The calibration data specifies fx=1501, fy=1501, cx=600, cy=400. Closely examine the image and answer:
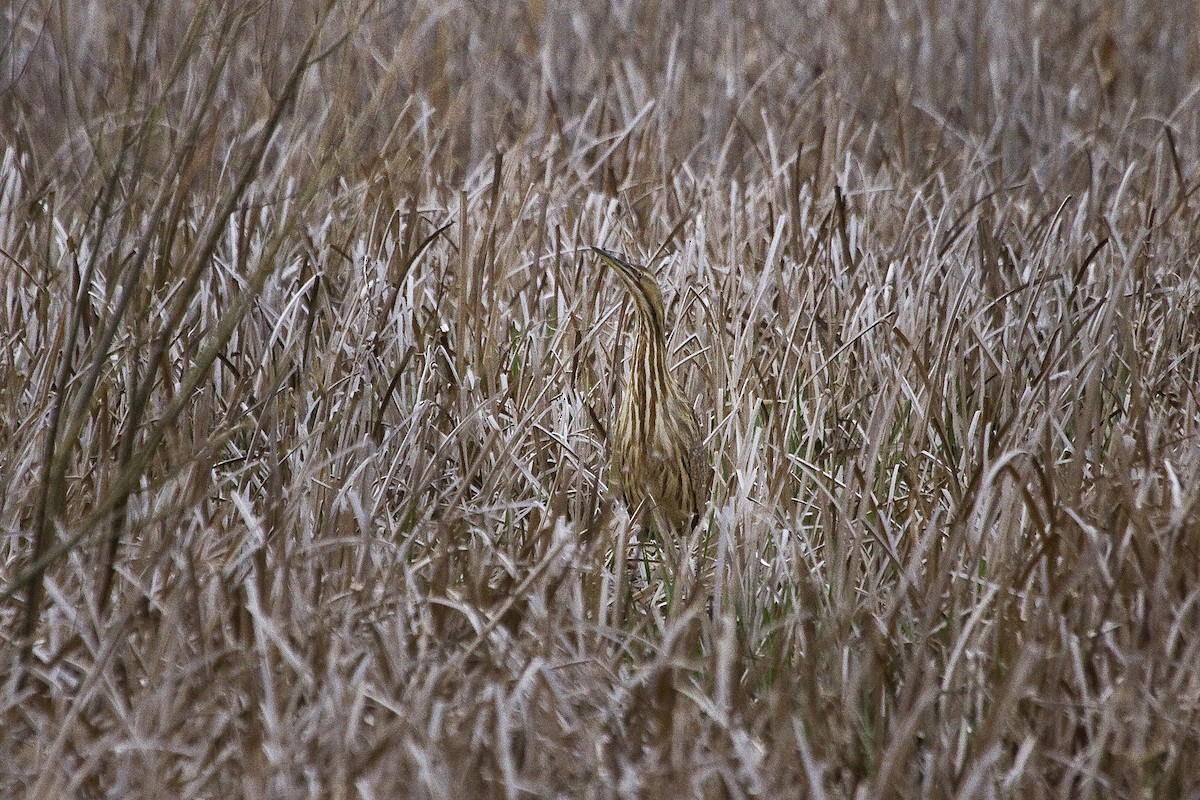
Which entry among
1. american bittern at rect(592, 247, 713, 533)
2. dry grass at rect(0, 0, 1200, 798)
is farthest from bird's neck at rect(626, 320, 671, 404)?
dry grass at rect(0, 0, 1200, 798)

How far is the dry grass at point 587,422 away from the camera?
5.33 ft

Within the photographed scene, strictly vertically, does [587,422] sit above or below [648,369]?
below

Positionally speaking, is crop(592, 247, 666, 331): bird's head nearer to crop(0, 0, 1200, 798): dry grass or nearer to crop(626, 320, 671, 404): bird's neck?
crop(626, 320, 671, 404): bird's neck

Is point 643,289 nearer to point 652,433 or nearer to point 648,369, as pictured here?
point 648,369

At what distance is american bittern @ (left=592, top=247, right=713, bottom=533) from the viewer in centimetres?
235

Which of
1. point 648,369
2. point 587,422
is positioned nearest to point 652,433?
point 648,369

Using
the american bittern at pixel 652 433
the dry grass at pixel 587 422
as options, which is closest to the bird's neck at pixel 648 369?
the american bittern at pixel 652 433

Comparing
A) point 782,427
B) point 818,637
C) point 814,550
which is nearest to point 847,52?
point 782,427

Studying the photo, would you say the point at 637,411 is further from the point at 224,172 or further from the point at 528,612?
the point at 224,172

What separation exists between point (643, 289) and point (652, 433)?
23 centimetres

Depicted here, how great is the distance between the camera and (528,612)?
6.08 feet

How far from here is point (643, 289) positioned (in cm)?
233

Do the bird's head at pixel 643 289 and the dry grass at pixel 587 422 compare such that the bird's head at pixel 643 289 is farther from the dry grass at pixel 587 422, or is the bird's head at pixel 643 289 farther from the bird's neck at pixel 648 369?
the dry grass at pixel 587 422

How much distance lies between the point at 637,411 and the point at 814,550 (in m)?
0.40
